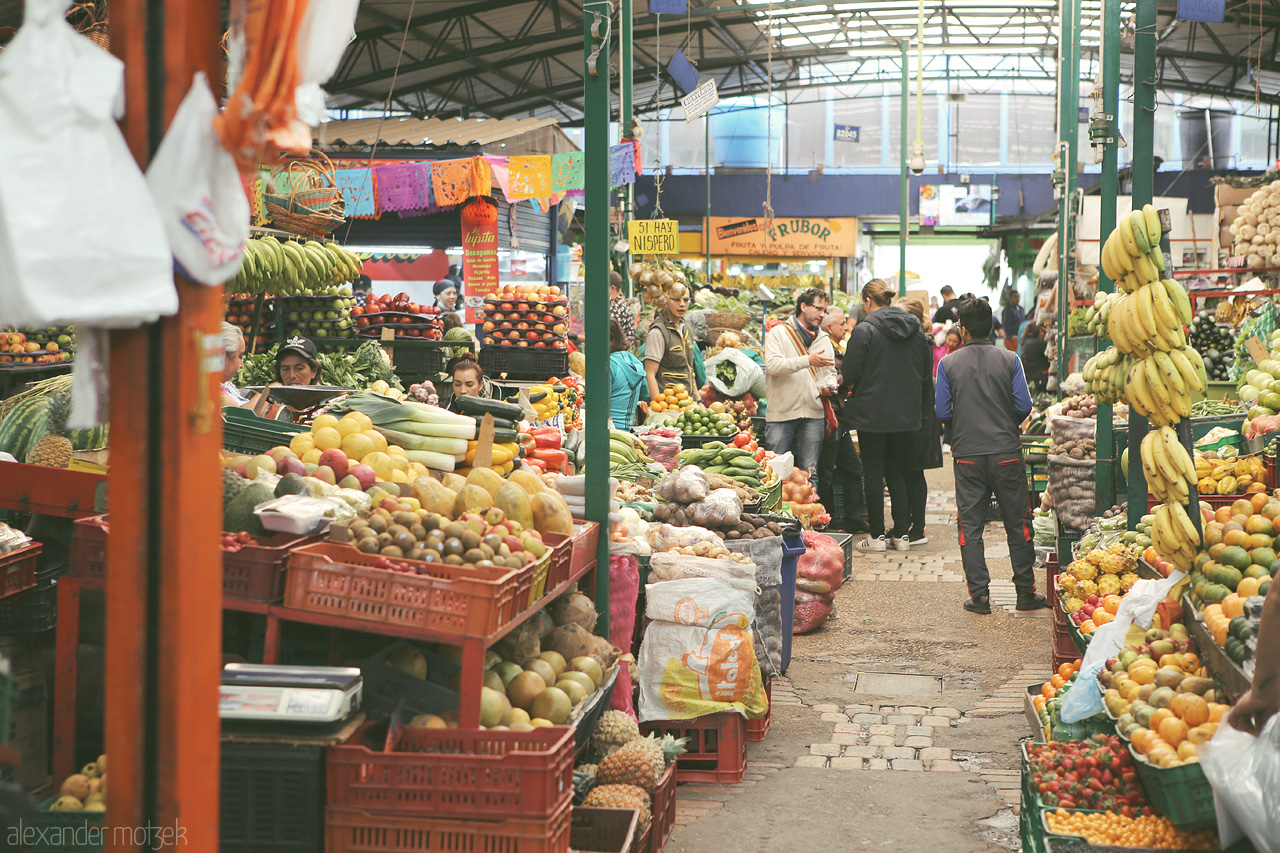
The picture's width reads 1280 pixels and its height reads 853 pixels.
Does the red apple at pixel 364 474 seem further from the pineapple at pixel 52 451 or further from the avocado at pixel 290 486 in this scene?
the pineapple at pixel 52 451

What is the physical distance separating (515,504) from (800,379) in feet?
19.2

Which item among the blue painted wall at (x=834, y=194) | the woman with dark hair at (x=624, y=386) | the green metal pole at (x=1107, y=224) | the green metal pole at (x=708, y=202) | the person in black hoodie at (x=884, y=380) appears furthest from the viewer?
the blue painted wall at (x=834, y=194)

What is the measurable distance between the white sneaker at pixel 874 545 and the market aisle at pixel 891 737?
150cm

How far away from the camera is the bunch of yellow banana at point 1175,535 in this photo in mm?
4551

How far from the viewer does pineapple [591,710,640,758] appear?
4.15 meters

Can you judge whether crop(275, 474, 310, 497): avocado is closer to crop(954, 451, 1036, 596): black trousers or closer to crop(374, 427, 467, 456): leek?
crop(374, 427, 467, 456): leek

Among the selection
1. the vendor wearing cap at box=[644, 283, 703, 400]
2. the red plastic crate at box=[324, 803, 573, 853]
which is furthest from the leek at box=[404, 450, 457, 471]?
the vendor wearing cap at box=[644, 283, 703, 400]

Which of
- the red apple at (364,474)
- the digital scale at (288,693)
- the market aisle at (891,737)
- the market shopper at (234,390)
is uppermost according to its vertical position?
the market shopper at (234,390)

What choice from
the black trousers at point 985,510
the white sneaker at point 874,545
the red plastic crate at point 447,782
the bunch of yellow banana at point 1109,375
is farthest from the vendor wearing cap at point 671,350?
the red plastic crate at point 447,782

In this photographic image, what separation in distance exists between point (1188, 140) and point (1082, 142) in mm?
2624

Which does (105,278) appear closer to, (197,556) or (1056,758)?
(197,556)

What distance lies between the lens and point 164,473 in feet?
7.05

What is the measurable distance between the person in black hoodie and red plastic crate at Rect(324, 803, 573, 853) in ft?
22.6

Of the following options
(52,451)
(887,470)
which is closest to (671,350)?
(887,470)
